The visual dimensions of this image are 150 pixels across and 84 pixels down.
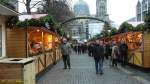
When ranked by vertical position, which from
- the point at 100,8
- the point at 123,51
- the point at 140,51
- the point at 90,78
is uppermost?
the point at 100,8

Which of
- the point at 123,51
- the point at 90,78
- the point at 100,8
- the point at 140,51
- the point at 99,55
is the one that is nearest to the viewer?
the point at 90,78

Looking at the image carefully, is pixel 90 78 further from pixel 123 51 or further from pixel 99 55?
pixel 123 51

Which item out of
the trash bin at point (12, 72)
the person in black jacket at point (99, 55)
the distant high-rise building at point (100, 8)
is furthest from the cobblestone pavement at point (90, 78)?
the distant high-rise building at point (100, 8)

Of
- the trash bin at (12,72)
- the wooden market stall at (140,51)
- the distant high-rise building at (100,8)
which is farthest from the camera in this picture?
the distant high-rise building at (100,8)

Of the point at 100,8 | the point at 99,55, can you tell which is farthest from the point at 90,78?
the point at 100,8

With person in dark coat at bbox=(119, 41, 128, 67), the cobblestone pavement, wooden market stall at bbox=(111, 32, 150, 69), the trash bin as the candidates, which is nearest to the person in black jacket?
the cobblestone pavement

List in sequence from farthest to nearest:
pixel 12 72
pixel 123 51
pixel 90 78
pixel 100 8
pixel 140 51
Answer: pixel 100 8
pixel 123 51
pixel 140 51
pixel 90 78
pixel 12 72

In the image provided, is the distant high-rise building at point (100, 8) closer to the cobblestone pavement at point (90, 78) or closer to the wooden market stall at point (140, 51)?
the wooden market stall at point (140, 51)

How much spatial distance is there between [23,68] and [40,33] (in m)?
17.9

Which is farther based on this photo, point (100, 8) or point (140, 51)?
point (100, 8)

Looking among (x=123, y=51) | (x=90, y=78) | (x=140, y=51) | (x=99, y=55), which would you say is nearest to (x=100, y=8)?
(x=123, y=51)

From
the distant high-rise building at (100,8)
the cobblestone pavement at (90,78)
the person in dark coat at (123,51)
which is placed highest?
the distant high-rise building at (100,8)

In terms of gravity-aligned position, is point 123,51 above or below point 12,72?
below

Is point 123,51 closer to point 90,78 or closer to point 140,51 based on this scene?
point 140,51
